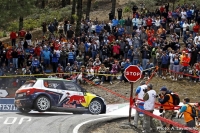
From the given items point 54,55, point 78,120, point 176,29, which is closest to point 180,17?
point 176,29

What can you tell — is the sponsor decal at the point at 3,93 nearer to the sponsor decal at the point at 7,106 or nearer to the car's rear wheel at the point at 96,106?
the sponsor decal at the point at 7,106

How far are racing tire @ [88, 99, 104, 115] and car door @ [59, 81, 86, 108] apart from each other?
0.46 metres

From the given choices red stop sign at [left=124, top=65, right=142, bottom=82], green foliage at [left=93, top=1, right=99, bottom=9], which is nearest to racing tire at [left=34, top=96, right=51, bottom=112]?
red stop sign at [left=124, top=65, right=142, bottom=82]

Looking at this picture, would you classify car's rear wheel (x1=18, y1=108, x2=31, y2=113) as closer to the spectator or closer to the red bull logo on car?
the red bull logo on car

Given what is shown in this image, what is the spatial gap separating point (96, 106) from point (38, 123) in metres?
4.35

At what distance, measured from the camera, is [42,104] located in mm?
20250

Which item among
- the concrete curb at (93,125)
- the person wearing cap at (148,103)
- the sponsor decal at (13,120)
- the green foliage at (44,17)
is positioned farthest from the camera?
the green foliage at (44,17)

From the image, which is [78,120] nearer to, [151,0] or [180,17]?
[180,17]

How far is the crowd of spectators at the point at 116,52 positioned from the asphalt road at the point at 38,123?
9.78 metres

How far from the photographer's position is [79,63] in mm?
30609

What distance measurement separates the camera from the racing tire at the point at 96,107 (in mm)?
21438

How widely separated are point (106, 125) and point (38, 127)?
3.09m

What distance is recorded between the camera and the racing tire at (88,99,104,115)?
21.4 meters

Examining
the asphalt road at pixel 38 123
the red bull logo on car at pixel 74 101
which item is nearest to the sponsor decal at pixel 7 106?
the asphalt road at pixel 38 123
